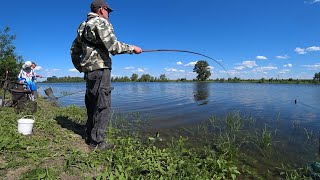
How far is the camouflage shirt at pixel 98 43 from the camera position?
4871 millimetres

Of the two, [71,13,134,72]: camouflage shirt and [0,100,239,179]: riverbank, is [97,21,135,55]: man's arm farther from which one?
[0,100,239,179]: riverbank

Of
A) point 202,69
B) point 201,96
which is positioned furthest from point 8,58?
point 202,69

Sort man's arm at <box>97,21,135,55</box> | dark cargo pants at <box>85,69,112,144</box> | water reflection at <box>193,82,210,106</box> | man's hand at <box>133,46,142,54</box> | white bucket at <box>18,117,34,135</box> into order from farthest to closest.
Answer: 1. water reflection at <box>193,82,210,106</box>
2. white bucket at <box>18,117,34,135</box>
3. man's hand at <box>133,46,142,54</box>
4. dark cargo pants at <box>85,69,112,144</box>
5. man's arm at <box>97,21,135,55</box>

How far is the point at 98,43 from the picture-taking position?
5.06m

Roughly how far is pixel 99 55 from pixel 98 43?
0.24m

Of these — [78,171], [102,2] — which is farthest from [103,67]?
[78,171]

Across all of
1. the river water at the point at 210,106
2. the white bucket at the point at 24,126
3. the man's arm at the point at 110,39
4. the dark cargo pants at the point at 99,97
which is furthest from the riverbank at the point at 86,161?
the river water at the point at 210,106

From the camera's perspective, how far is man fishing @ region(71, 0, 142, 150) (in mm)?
4914

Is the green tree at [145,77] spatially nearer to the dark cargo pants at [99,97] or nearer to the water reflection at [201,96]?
the water reflection at [201,96]

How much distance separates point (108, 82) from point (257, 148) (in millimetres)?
4299

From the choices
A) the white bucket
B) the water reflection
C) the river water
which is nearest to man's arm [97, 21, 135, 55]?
the white bucket

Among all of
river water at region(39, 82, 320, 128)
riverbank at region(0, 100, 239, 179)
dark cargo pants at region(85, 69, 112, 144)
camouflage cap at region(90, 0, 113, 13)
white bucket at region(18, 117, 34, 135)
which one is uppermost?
camouflage cap at region(90, 0, 113, 13)

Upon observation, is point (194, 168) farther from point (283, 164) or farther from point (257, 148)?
point (257, 148)

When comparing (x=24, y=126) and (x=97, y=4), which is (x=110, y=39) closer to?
(x=97, y=4)
